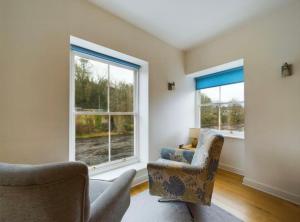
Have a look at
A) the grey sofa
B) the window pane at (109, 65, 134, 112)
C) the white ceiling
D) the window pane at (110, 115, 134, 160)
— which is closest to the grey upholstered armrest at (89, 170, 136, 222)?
the grey sofa

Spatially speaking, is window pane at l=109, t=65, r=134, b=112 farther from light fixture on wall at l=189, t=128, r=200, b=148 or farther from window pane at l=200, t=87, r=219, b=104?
window pane at l=200, t=87, r=219, b=104

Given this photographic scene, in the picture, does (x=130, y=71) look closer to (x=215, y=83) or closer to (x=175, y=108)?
(x=175, y=108)

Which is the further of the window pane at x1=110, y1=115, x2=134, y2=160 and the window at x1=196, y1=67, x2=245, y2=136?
the window at x1=196, y1=67, x2=245, y2=136

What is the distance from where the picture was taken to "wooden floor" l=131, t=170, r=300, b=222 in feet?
5.19

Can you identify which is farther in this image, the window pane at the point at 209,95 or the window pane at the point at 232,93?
the window pane at the point at 209,95

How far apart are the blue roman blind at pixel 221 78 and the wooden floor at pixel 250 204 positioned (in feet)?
5.90

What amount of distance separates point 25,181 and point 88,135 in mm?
1633

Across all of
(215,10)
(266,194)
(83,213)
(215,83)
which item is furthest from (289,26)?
(83,213)

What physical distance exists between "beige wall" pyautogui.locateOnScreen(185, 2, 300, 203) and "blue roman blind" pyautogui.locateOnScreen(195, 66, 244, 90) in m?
0.37

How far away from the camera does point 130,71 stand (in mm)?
2672

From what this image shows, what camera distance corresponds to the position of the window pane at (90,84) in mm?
2037

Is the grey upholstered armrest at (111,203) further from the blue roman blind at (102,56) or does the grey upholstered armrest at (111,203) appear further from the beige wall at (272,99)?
the beige wall at (272,99)

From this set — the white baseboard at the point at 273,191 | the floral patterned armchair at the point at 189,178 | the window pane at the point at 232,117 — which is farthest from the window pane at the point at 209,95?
the floral patterned armchair at the point at 189,178

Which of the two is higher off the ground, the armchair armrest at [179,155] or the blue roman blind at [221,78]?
the blue roman blind at [221,78]
